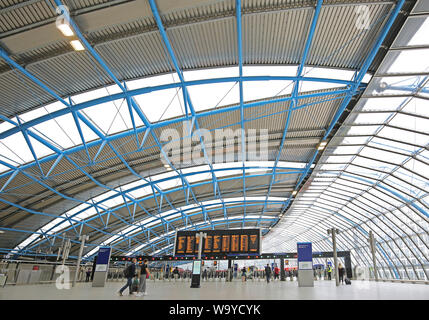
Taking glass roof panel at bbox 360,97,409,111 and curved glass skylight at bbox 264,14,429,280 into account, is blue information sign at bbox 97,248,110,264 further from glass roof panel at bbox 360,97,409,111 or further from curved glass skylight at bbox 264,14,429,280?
glass roof panel at bbox 360,97,409,111

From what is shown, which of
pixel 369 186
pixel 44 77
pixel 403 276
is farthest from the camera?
pixel 403 276

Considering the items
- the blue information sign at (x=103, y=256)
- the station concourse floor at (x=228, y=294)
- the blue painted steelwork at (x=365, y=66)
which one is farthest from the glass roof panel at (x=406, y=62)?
the blue information sign at (x=103, y=256)

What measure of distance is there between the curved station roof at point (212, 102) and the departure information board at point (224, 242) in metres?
6.63

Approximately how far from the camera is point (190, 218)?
48781mm

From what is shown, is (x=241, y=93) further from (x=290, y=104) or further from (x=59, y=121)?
(x=59, y=121)

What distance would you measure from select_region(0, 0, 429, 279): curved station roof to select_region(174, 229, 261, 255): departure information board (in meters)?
6.63

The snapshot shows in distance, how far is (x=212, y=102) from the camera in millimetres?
18938

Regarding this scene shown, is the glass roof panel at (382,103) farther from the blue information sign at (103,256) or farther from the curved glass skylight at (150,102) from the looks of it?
the blue information sign at (103,256)

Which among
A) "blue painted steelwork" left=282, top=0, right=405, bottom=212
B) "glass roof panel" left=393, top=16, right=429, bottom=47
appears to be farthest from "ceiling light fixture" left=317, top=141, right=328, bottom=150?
"glass roof panel" left=393, top=16, right=429, bottom=47

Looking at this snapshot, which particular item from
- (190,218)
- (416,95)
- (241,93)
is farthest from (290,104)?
(190,218)

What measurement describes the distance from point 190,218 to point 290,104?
111ft

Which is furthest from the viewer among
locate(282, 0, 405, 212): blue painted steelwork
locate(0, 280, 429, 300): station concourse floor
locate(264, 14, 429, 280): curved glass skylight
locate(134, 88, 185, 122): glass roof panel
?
locate(134, 88, 185, 122): glass roof panel

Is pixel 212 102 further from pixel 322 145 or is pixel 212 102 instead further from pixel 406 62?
pixel 406 62

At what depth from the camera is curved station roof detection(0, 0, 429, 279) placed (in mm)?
12672
